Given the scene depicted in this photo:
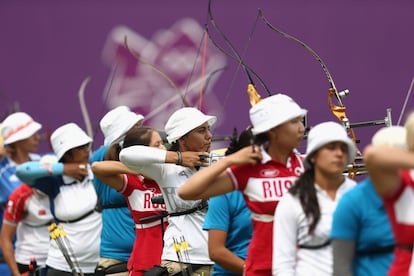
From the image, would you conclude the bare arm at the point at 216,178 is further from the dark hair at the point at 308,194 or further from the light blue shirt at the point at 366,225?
the light blue shirt at the point at 366,225

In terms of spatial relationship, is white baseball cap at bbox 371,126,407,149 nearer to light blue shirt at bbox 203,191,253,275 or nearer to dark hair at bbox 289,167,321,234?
dark hair at bbox 289,167,321,234

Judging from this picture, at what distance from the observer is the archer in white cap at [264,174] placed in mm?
Result: 4699

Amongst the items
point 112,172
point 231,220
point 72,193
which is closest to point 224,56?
point 72,193

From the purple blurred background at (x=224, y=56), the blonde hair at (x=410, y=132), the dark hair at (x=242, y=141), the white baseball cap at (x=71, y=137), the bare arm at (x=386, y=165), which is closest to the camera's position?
the bare arm at (x=386, y=165)

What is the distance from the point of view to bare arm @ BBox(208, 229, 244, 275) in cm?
539

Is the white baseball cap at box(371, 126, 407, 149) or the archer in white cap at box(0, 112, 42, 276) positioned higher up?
the archer in white cap at box(0, 112, 42, 276)

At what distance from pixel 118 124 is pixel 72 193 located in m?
0.83

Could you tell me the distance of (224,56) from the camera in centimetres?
952

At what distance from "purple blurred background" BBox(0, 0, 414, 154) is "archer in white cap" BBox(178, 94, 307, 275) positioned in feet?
8.47

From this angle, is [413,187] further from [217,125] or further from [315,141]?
[217,125]

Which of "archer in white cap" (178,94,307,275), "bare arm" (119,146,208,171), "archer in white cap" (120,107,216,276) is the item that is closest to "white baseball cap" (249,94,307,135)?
"archer in white cap" (178,94,307,275)

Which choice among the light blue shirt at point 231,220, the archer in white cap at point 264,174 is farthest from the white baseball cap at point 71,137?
the archer in white cap at point 264,174

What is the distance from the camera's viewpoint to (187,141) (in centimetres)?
587

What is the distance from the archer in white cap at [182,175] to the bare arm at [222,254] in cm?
42
